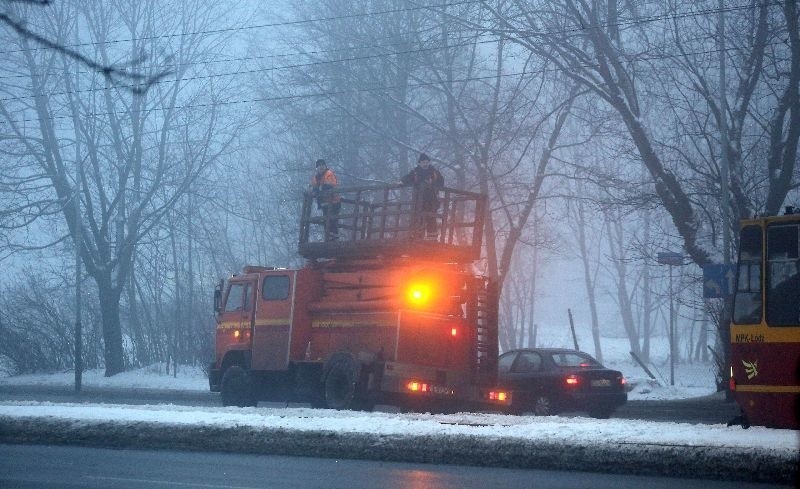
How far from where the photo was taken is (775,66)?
2556 cm

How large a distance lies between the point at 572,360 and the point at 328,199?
249 inches

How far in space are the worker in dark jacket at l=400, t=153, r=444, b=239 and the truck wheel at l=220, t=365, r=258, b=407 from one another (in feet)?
16.5

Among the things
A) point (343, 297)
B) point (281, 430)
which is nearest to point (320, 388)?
point (343, 297)

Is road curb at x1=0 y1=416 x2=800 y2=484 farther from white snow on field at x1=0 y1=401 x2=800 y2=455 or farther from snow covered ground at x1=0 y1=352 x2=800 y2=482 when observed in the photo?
white snow on field at x1=0 y1=401 x2=800 y2=455

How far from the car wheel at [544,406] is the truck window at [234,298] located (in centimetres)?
648

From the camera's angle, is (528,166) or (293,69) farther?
(528,166)

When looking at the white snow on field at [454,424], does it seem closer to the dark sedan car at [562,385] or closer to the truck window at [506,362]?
the dark sedan car at [562,385]

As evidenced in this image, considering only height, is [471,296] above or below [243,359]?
above

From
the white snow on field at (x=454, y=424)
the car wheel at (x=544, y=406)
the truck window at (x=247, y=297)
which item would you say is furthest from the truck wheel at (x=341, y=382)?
the car wheel at (x=544, y=406)

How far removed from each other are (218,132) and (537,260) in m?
25.3

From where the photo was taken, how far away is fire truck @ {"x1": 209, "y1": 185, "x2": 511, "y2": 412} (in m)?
17.9

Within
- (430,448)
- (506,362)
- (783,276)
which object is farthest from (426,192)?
(783,276)

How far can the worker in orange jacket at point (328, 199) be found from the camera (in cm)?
1973

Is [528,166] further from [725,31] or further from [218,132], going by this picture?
[725,31]
